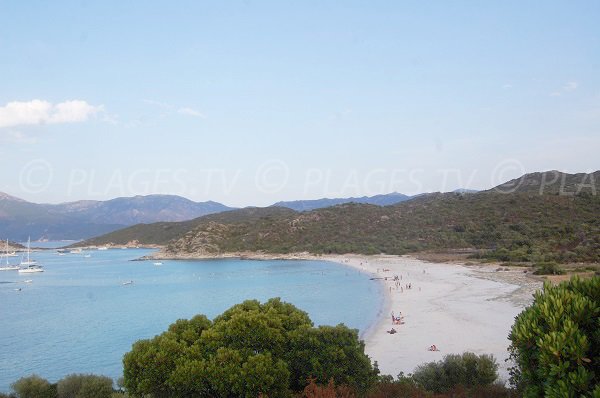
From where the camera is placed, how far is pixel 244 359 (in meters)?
11.9

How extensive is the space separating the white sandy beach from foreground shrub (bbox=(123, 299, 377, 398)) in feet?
31.9

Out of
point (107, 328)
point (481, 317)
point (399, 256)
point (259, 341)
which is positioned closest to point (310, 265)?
point (399, 256)

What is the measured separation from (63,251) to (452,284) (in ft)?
555

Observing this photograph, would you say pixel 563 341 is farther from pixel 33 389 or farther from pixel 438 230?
pixel 438 230

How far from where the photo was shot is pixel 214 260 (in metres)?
106

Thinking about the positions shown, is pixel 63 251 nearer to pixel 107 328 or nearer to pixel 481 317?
pixel 107 328

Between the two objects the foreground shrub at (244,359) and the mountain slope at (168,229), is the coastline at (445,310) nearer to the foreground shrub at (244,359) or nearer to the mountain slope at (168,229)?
the foreground shrub at (244,359)

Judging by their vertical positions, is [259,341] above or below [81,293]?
above

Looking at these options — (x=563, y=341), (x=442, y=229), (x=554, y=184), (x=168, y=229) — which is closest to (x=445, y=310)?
(x=563, y=341)

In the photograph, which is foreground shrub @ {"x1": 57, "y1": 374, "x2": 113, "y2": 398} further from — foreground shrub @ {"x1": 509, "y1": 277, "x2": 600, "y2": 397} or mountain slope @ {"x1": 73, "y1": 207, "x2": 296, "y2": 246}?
mountain slope @ {"x1": 73, "y1": 207, "x2": 296, "y2": 246}

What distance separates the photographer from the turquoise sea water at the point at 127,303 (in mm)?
33812

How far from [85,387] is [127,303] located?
4426cm

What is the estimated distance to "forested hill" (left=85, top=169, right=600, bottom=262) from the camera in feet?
214

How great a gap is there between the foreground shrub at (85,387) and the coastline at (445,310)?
469 inches
